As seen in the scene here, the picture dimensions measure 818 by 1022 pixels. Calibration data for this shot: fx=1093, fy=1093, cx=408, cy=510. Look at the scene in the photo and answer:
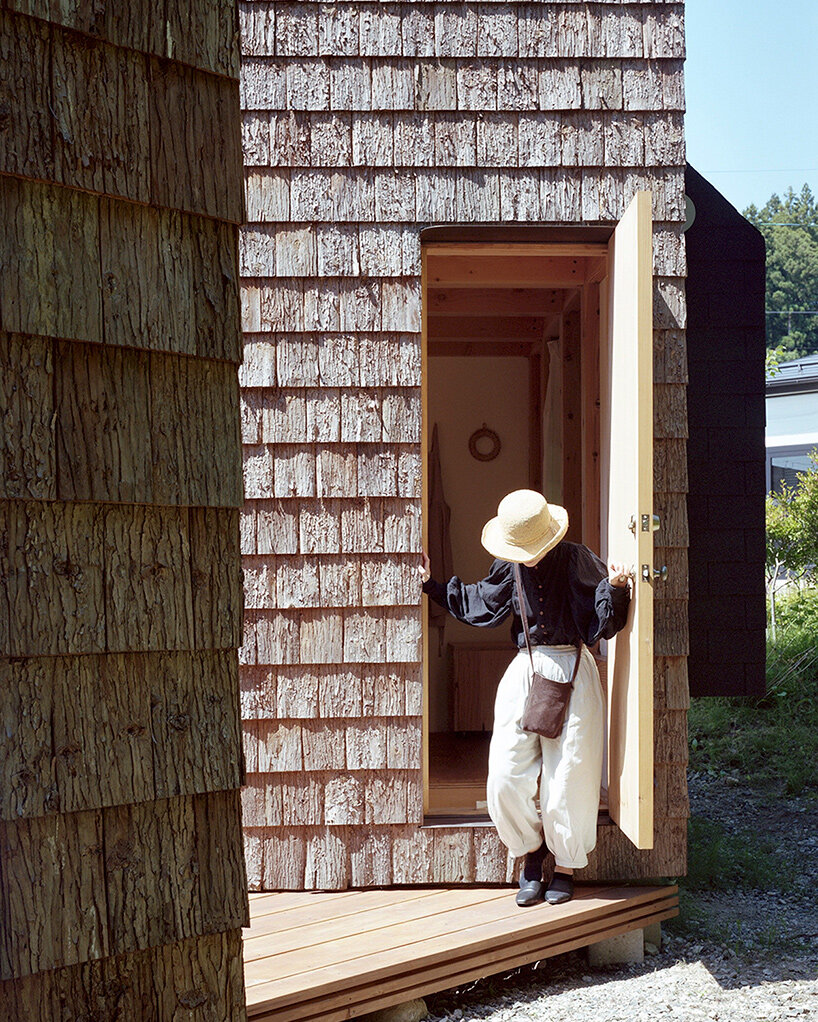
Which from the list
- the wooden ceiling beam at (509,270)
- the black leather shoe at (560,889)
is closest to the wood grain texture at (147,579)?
the black leather shoe at (560,889)

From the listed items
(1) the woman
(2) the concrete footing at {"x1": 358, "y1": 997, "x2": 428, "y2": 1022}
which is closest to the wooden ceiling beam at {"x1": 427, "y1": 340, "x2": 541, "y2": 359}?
(1) the woman

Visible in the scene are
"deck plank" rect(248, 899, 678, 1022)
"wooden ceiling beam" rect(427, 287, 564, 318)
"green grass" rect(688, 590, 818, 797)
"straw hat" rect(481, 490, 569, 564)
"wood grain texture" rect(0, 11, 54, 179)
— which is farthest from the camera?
"green grass" rect(688, 590, 818, 797)

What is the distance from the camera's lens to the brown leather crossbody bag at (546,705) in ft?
11.0

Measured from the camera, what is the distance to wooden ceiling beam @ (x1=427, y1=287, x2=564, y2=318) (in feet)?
17.0

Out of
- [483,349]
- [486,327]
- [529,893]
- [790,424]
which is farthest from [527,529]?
[790,424]

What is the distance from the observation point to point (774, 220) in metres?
47.8

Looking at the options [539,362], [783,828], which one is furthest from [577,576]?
[539,362]

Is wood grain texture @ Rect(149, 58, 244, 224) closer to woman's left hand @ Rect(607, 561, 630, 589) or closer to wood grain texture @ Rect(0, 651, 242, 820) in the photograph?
wood grain texture @ Rect(0, 651, 242, 820)

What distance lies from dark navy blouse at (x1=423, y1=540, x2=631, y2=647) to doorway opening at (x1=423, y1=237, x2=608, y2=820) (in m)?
0.43

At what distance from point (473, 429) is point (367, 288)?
289 centimetres

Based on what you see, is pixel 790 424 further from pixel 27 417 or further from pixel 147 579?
pixel 27 417

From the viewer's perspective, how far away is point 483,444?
6359mm

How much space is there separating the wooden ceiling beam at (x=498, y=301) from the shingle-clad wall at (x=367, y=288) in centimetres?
158

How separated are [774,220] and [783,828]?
154 feet
